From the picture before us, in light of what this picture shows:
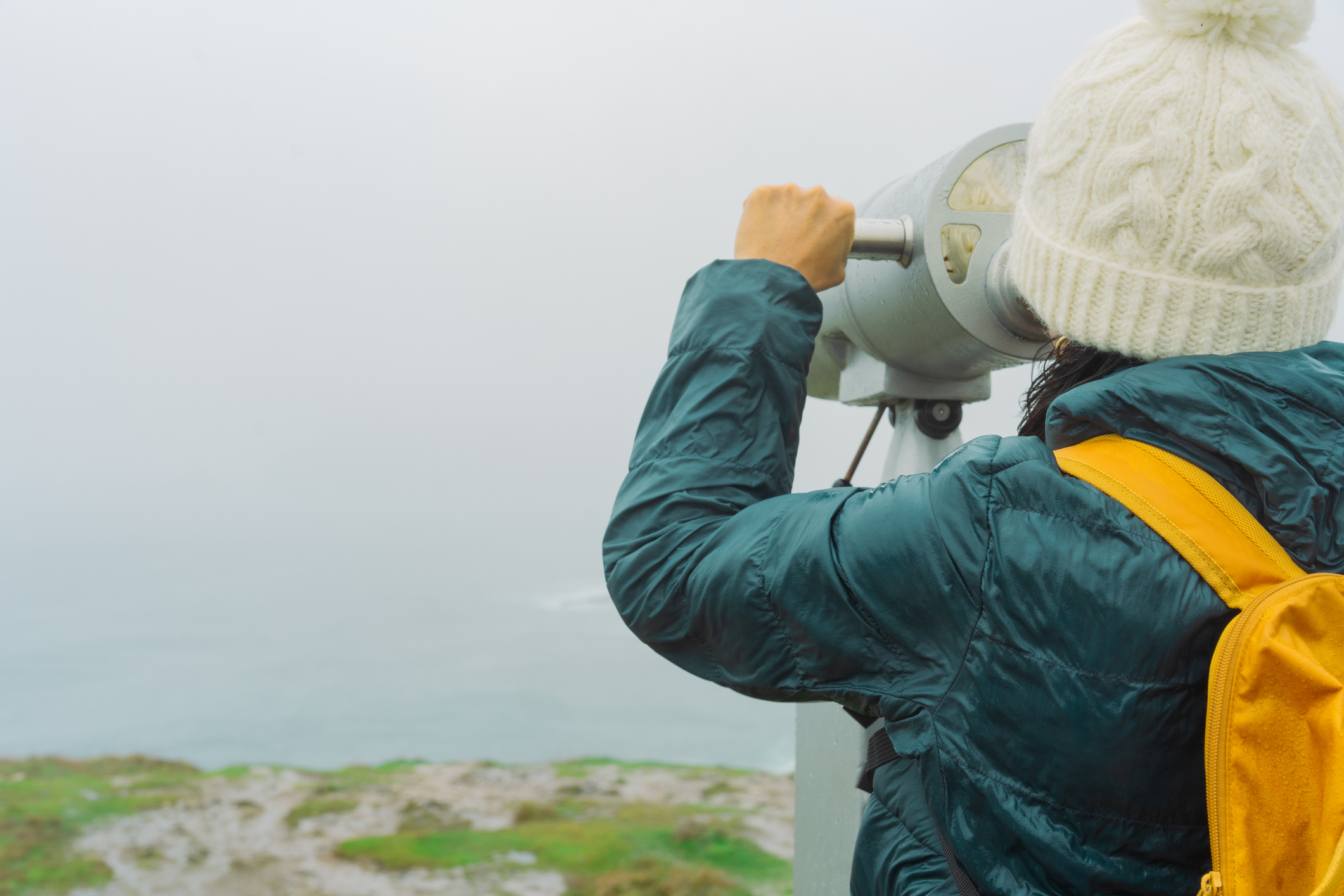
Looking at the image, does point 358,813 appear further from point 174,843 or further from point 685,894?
point 685,894

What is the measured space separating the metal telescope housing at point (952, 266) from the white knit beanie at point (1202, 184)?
0.91 ft

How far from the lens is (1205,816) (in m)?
0.43

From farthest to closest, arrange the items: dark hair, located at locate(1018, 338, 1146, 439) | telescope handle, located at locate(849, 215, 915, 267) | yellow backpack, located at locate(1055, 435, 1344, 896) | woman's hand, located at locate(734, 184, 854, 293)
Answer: telescope handle, located at locate(849, 215, 915, 267) < woman's hand, located at locate(734, 184, 854, 293) < dark hair, located at locate(1018, 338, 1146, 439) < yellow backpack, located at locate(1055, 435, 1344, 896)

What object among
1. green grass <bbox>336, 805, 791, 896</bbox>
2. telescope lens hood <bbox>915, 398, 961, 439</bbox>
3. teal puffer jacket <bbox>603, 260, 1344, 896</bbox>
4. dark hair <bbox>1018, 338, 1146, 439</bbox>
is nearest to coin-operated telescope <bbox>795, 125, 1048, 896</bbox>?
telescope lens hood <bbox>915, 398, 961, 439</bbox>

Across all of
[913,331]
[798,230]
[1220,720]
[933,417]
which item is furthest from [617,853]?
[1220,720]

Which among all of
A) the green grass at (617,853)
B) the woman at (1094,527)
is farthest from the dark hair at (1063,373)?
the green grass at (617,853)

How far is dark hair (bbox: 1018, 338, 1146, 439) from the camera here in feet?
1.64

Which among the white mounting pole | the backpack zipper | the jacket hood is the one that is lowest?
the white mounting pole

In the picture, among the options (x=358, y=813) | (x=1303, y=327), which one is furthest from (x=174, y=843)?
(x=1303, y=327)

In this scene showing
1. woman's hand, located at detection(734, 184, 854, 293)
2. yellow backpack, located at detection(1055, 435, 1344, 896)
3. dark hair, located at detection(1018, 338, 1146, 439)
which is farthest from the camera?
woman's hand, located at detection(734, 184, 854, 293)

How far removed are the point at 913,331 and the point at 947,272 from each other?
79 mm

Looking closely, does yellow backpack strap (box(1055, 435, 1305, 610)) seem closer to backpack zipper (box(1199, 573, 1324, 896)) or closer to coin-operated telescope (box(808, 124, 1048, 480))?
backpack zipper (box(1199, 573, 1324, 896))

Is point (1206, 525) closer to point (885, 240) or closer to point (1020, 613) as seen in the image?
point (1020, 613)

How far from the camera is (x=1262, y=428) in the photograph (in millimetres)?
399
